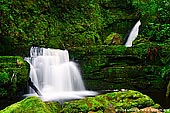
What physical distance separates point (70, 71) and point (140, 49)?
3.06m

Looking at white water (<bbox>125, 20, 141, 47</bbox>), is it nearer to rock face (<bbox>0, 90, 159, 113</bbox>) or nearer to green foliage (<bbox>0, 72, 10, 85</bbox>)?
green foliage (<bbox>0, 72, 10, 85</bbox>)

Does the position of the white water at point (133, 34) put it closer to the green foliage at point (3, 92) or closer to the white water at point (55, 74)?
the white water at point (55, 74)

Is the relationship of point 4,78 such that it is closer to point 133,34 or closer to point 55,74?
point 55,74

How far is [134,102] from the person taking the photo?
20.9ft

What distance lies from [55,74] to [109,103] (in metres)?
5.58

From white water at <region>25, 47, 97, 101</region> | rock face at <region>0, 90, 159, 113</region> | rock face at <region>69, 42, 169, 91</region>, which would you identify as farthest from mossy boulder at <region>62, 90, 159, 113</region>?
rock face at <region>69, 42, 169, 91</region>

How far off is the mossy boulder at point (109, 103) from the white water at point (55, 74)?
4066 mm

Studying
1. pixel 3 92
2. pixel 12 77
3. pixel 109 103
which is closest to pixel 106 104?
pixel 109 103

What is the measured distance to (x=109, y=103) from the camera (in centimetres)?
619

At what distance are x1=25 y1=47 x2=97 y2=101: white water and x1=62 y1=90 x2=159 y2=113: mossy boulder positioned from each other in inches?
160

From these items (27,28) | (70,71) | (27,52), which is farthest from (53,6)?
(70,71)

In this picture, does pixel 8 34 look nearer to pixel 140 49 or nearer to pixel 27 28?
pixel 27 28

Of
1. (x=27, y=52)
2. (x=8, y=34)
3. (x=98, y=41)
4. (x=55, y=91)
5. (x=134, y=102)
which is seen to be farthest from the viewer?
(x=98, y=41)

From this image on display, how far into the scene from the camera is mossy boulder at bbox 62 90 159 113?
596cm
